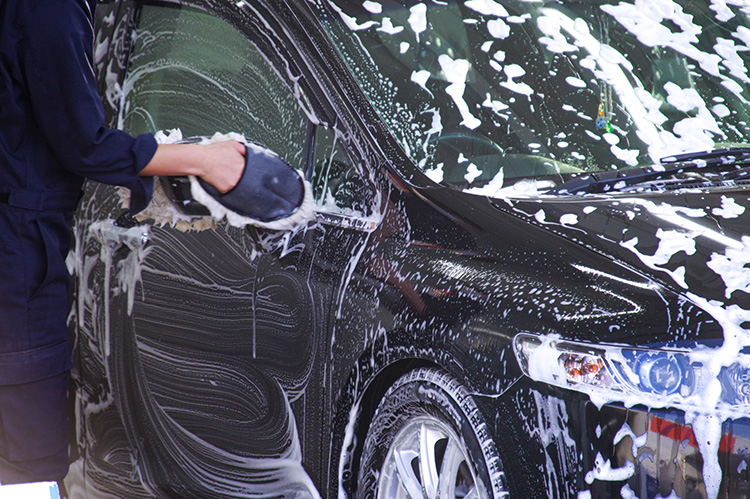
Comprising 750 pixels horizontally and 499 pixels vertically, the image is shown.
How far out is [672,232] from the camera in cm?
182

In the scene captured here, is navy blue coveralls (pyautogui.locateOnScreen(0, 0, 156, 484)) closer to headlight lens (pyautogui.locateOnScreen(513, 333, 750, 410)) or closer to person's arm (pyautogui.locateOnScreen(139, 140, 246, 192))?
person's arm (pyautogui.locateOnScreen(139, 140, 246, 192))

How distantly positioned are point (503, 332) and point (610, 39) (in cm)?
113

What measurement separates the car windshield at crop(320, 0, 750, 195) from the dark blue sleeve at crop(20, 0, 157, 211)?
64 centimetres

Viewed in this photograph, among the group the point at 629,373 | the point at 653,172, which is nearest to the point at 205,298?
the point at 653,172

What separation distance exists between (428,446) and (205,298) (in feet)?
2.80

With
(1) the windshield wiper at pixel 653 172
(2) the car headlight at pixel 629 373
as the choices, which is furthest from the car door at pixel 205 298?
(2) the car headlight at pixel 629 373

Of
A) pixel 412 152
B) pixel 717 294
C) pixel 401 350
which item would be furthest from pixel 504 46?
pixel 717 294

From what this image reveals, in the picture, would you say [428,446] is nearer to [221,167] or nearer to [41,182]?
[221,167]

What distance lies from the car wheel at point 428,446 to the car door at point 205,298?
0.22 meters

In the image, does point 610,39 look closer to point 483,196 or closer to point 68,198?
point 483,196

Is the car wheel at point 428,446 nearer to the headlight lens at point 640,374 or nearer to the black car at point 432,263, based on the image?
the black car at point 432,263

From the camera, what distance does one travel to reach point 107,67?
2.99 meters

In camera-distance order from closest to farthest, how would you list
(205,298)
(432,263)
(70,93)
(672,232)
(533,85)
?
1. (672,232)
2. (70,93)
3. (432,263)
4. (533,85)
5. (205,298)

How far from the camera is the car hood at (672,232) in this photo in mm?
1651
